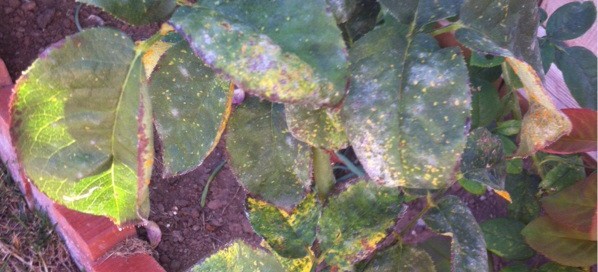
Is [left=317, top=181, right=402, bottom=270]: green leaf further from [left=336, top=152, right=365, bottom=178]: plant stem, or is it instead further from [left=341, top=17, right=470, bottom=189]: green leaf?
[left=336, top=152, right=365, bottom=178]: plant stem

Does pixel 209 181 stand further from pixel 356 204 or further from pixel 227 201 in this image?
pixel 356 204

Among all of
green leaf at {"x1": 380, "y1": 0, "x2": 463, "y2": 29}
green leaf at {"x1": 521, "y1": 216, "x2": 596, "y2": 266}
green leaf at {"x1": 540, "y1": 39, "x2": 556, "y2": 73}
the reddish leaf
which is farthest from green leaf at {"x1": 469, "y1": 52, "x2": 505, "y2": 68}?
green leaf at {"x1": 380, "y1": 0, "x2": 463, "y2": 29}

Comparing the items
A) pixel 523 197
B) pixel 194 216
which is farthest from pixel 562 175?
pixel 194 216

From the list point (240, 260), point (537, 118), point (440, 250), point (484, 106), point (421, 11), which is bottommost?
point (440, 250)

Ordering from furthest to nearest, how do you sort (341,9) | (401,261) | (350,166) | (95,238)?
1. (350,166)
2. (95,238)
3. (401,261)
4. (341,9)

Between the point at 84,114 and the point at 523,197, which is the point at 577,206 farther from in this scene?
the point at 84,114

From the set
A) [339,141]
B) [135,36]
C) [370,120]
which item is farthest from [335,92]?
[135,36]
